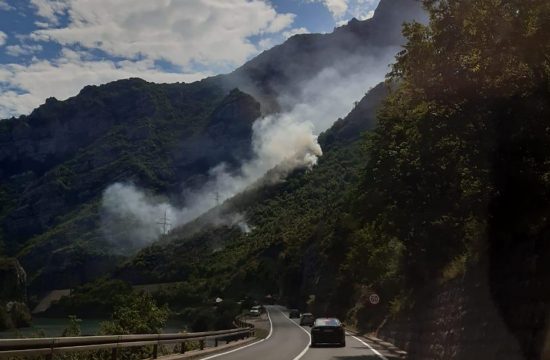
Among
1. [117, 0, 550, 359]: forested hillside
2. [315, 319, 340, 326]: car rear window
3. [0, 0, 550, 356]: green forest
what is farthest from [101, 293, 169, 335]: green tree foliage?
[117, 0, 550, 359]: forested hillside

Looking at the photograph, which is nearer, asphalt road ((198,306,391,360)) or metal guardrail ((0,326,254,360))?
metal guardrail ((0,326,254,360))

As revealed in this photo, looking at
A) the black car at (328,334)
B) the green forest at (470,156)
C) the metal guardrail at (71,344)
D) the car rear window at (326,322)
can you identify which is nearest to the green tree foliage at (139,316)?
the green forest at (470,156)

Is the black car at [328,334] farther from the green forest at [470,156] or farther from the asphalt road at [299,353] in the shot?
the green forest at [470,156]

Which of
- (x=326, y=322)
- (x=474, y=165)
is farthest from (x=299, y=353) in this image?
(x=474, y=165)

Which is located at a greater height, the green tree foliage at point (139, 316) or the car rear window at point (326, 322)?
the green tree foliage at point (139, 316)

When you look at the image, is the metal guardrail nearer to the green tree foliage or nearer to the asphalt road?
the asphalt road

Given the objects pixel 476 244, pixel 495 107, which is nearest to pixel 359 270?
pixel 476 244

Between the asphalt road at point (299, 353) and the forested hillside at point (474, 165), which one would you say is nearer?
the forested hillside at point (474, 165)

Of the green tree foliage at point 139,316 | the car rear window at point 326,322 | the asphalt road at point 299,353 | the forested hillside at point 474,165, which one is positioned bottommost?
the asphalt road at point 299,353

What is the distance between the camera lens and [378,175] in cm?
2823

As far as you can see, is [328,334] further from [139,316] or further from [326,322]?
[139,316]

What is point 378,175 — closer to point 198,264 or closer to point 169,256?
point 198,264

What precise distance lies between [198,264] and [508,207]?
17241cm

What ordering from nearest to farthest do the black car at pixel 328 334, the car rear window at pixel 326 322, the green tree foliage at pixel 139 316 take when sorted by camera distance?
the green tree foliage at pixel 139 316 → the black car at pixel 328 334 → the car rear window at pixel 326 322
